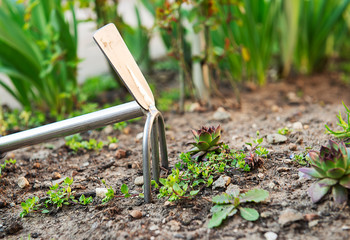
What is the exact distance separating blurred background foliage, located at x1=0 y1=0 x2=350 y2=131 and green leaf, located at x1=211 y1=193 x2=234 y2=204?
999mm

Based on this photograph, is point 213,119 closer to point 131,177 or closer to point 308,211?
point 131,177

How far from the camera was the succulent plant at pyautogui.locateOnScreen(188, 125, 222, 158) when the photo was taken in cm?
129

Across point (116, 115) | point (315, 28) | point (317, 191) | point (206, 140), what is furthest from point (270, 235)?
point (315, 28)

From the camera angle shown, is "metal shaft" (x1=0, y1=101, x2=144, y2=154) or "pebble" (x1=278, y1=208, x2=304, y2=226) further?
"metal shaft" (x1=0, y1=101, x2=144, y2=154)

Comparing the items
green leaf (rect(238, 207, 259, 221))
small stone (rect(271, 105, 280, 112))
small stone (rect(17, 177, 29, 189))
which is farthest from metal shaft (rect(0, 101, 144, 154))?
small stone (rect(271, 105, 280, 112))

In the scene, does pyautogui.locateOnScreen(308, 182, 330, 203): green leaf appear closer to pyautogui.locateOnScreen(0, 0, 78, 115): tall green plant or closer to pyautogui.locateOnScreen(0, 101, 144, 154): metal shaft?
pyautogui.locateOnScreen(0, 101, 144, 154): metal shaft

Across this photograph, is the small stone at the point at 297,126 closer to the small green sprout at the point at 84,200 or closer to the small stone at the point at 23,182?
the small green sprout at the point at 84,200

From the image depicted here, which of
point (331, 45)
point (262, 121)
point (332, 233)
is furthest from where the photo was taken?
point (331, 45)

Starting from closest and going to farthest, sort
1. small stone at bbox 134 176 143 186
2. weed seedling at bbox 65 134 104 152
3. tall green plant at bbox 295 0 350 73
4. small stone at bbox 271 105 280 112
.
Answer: small stone at bbox 134 176 143 186, weed seedling at bbox 65 134 104 152, small stone at bbox 271 105 280 112, tall green plant at bbox 295 0 350 73

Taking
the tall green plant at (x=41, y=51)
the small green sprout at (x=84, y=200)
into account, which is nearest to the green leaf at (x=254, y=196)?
the small green sprout at (x=84, y=200)

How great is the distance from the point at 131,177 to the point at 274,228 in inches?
22.7

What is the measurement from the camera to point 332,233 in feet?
3.05

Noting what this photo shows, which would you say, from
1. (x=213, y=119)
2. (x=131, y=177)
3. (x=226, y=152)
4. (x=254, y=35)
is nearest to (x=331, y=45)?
(x=254, y=35)

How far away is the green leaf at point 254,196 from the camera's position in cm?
106
